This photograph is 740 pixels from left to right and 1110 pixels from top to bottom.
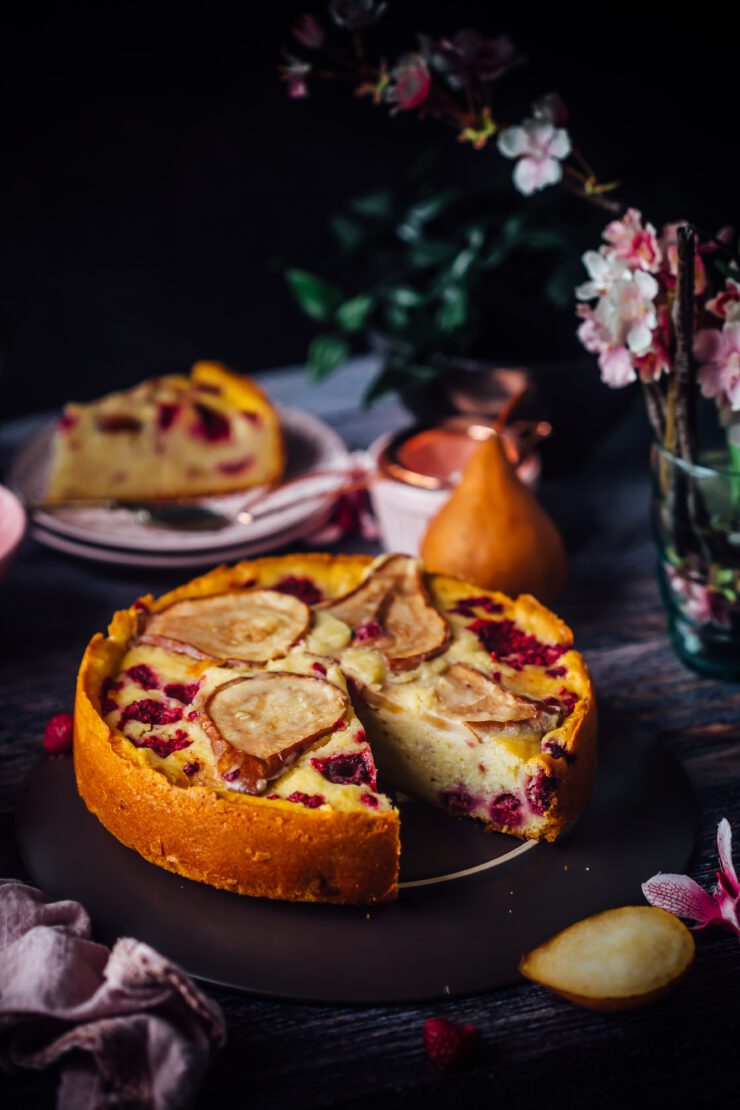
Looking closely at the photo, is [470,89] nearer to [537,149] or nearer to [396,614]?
[537,149]

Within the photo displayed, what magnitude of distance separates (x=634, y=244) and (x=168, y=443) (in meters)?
1.62

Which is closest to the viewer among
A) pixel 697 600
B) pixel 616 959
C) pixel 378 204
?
pixel 616 959

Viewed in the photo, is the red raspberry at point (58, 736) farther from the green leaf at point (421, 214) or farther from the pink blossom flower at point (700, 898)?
the green leaf at point (421, 214)

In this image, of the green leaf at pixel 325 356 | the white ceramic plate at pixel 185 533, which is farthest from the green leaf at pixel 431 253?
the white ceramic plate at pixel 185 533

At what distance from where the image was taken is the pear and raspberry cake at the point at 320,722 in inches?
75.9

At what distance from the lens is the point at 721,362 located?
2195 mm

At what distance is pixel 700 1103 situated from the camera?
1.67 metres

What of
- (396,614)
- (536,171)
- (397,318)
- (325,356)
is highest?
(536,171)

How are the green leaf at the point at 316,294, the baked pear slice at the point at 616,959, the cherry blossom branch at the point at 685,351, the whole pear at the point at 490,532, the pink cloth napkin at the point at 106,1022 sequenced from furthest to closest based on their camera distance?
the green leaf at the point at 316,294 → the whole pear at the point at 490,532 → the cherry blossom branch at the point at 685,351 → the baked pear slice at the point at 616,959 → the pink cloth napkin at the point at 106,1022

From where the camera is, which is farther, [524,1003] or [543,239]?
[543,239]

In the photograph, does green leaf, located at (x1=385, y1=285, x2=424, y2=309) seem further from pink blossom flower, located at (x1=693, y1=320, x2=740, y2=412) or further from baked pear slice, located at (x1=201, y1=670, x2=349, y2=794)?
baked pear slice, located at (x1=201, y1=670, x2=349, y2=794)

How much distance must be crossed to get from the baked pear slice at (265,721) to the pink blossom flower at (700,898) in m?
0.62

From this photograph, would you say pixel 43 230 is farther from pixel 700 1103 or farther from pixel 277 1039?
pixel 700 1103

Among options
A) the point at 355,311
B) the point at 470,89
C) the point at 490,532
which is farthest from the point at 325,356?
the point at 470,89
